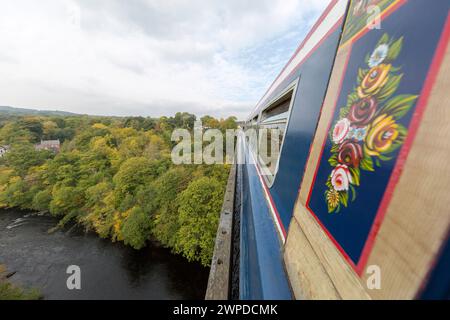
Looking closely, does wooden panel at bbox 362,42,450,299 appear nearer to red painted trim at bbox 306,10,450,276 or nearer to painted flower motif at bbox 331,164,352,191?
red painted trim at bbox 306,10,450,276

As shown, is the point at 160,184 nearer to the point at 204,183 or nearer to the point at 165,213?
the point at 165,213

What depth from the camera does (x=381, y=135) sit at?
0.64 m

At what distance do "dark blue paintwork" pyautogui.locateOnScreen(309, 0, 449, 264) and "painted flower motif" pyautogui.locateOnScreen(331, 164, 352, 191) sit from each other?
0.22ft

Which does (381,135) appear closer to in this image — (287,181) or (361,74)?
(361,74)

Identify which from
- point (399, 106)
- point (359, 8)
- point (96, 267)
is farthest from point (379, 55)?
point (96, 267)

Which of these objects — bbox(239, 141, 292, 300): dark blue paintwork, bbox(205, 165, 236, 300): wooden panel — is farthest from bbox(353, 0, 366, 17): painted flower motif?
bbox(205, 165, 236, 300): wooden panel

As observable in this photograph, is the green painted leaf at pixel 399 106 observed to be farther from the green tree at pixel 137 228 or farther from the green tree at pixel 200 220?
the green tree at pixel 137 228

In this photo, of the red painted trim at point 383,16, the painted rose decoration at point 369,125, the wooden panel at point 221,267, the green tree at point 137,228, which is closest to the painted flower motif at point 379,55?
the painted rose decoration at point 369,125

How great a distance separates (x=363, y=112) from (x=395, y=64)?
0.61ft

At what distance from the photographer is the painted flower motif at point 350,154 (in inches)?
28.2

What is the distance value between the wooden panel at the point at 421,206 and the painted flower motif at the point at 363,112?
0.61 feet

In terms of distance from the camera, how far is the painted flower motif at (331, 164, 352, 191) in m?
0.77

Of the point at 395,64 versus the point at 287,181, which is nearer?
the point at 395,64
